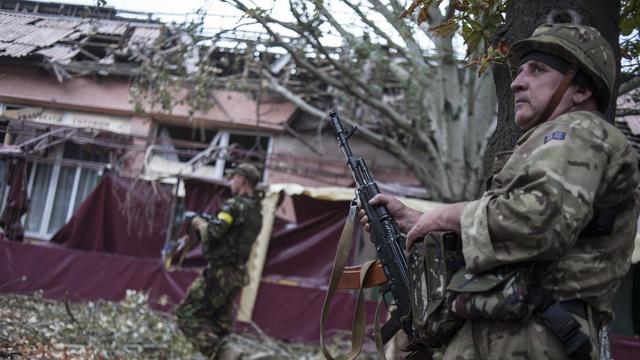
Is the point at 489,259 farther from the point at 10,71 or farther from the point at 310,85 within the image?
the point at 310,85

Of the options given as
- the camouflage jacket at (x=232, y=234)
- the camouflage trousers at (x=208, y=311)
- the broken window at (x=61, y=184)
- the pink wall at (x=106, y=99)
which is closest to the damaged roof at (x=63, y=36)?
the pink wall at (x=106, y=99)

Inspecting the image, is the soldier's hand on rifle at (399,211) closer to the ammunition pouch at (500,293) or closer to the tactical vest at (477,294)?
the tactical vest at (477,294)

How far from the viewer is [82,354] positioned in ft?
16.9

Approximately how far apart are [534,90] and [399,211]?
749 mm

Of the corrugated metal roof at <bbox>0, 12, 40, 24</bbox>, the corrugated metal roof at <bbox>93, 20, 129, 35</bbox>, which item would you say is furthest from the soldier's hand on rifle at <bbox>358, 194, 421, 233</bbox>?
the corrugated metal roof at <bbox>93, 20, 129, 35</bbox>

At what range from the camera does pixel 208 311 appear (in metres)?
6.05

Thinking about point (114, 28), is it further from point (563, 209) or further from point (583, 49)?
point (563, 209)

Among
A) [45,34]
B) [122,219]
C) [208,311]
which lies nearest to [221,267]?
[208,311]

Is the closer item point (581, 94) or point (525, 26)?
point (581, 94)

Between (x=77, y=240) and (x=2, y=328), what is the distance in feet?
15.3

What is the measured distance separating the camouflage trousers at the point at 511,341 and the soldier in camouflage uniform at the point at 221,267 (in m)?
4.35

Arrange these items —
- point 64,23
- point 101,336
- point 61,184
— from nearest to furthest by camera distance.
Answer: point 64,23, point 101,336, point 61,184

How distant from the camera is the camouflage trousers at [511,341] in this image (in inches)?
71.8

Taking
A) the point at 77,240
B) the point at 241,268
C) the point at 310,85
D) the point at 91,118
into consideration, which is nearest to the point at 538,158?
the point at 241,268
